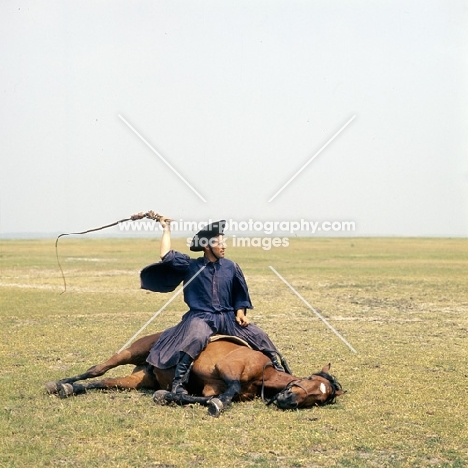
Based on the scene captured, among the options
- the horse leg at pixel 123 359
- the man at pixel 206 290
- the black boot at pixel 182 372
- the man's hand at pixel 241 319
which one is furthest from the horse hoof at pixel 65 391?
the man's hand at pixel 241 319

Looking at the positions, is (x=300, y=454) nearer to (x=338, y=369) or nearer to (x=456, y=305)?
(x=338, y=369)

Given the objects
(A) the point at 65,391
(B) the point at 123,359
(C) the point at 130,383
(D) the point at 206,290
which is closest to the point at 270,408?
(D) the point at 206,290

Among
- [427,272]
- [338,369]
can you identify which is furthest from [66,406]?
[427,272]

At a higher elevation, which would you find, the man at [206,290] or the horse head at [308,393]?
the man at [206,290]

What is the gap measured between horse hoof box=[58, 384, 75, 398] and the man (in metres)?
0.88

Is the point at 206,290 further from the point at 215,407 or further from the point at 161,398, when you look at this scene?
the point at 215,407

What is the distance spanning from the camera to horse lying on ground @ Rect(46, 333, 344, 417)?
24.5 feet

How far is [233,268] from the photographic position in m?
8.49

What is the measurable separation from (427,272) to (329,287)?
9680 millimetres

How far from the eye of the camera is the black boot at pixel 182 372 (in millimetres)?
7817

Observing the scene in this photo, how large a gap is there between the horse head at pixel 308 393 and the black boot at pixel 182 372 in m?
0.96

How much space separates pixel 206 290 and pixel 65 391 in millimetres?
1830

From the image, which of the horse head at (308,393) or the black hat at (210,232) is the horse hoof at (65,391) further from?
the horse head at (308,393)

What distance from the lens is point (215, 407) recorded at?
7215 mm
